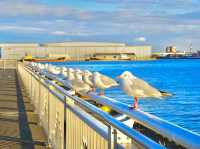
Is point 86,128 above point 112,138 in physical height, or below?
below

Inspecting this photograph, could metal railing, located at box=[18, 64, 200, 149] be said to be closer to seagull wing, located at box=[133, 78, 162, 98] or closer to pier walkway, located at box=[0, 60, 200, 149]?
pier walkway, located at box=[0, 60, 200, 149]

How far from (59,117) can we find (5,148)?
129cm

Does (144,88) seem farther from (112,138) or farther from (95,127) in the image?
(112,138)

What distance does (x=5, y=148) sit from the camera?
30.6 feet

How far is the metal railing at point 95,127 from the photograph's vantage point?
3.57 metres

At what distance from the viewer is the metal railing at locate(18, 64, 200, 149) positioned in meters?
3.57

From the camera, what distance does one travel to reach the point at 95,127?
5387 millimetres

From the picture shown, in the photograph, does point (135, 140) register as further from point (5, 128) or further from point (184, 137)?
point (5, 128)

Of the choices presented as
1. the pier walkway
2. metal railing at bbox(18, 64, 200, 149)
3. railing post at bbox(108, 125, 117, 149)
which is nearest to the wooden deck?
the pier walkway

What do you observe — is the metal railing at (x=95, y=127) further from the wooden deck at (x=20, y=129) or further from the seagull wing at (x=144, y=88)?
the seagull wing at (x=144, y=88)

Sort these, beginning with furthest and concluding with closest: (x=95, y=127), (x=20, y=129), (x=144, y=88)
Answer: (x=20, y=129)
(x=144, y=88)
(x=95, y=127)

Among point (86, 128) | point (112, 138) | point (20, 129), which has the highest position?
point (112, 138)

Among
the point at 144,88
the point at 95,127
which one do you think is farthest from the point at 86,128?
the point at 144,88

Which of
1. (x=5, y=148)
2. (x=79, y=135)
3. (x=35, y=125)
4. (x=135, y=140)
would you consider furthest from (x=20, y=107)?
(x=135, y=140)
